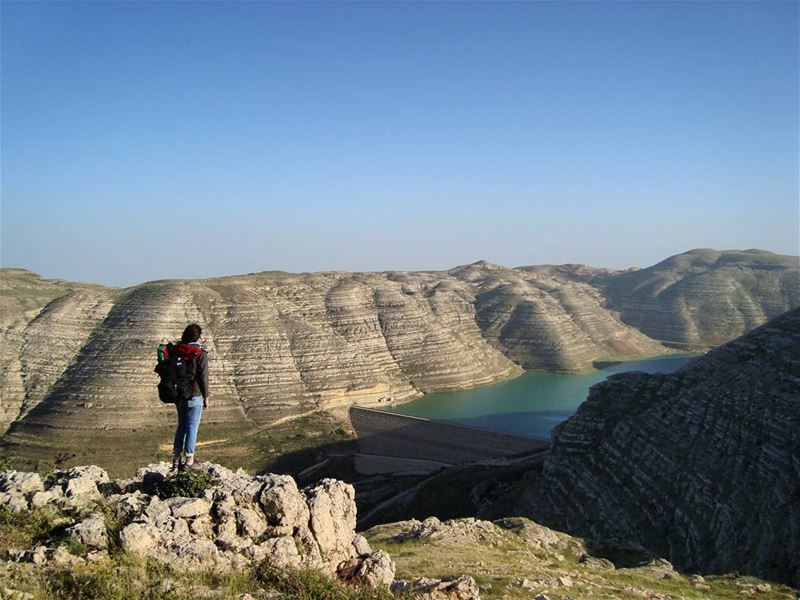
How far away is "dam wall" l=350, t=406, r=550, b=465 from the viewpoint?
5103cm

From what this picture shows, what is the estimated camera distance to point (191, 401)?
8.88 metres

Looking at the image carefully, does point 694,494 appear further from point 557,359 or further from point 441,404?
point 557,359

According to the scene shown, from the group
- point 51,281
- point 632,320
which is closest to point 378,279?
point 51,281

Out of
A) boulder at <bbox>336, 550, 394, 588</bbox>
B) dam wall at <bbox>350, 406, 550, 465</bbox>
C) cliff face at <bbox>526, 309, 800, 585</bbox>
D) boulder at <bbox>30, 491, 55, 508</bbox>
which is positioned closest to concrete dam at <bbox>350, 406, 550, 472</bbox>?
dam wall at <bbox>350, 406, 550, 465</bbox>

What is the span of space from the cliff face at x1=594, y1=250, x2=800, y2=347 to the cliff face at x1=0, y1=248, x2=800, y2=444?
9.23m

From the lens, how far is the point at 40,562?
6.24 metres

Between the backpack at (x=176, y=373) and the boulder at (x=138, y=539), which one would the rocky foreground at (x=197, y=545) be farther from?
the backpack at (x=176, y=373)

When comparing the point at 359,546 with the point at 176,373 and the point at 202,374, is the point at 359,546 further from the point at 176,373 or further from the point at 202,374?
the point at 176,373

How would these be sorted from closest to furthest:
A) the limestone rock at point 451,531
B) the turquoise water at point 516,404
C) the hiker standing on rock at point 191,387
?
the hiker standing on rock at point 191,387, the limestone rock at point 451,531, the turquoise water at point 516,404

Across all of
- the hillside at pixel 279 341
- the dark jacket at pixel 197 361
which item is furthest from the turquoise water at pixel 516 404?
the dark jacket at pixel 197 361

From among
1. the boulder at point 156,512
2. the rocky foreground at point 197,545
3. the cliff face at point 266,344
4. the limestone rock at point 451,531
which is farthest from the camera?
the cliff face at point 266,344

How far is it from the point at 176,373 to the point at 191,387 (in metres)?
0.31

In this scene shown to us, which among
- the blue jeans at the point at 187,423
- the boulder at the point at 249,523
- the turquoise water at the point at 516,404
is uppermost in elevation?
the blue jeans at the point at 187,423

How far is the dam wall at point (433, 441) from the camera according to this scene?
51031 millimetres
